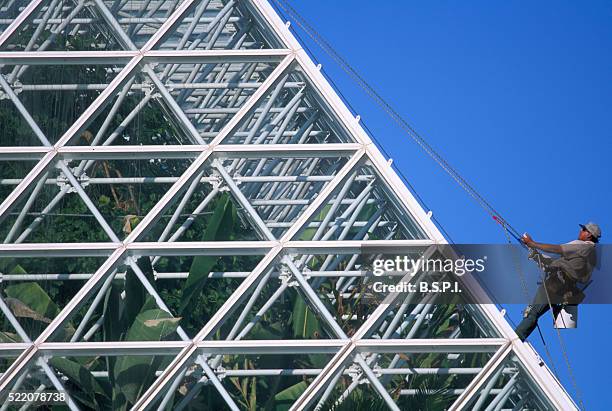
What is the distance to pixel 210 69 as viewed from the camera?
2172 centimetres

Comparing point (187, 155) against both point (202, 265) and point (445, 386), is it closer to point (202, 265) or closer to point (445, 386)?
point (202, 265)

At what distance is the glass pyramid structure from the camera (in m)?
18.2


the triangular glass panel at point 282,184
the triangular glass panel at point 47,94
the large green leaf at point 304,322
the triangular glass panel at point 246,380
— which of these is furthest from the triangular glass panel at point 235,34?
the triangular glass panel at point 246,380

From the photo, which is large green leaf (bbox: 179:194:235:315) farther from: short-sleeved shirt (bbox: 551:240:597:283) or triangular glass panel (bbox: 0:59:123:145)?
short-sleeved shirt (bbox: 551:240:597:283)

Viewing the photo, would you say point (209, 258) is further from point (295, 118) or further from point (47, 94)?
point (295, 118)

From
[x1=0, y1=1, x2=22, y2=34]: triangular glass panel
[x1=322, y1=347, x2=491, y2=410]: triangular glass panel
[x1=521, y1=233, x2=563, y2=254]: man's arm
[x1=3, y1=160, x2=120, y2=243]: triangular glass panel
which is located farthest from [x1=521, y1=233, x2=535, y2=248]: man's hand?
[x1=0, y1=1, x2=22, y2=34]: triangular glass panel

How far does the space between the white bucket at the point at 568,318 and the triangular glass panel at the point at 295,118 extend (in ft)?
14.9

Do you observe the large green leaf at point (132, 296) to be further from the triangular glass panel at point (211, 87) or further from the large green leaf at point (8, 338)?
the triangular glass panel at point (211, 87)

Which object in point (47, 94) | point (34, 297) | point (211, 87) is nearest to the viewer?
point (34, 297)

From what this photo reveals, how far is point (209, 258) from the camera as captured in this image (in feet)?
63.9

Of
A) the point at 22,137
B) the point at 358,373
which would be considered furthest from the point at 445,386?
the point at 22,137

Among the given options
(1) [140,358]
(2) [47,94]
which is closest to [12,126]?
(2) [47,94]

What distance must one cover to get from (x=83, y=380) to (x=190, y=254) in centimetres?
263

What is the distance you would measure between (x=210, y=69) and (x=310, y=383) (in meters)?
6.33
